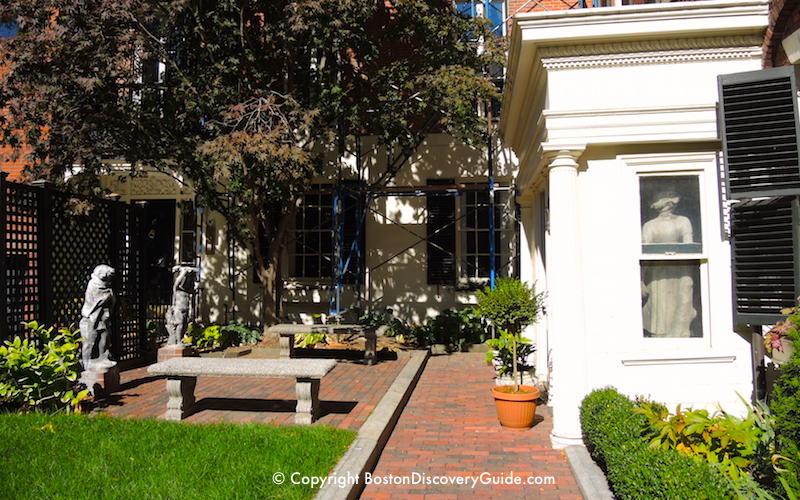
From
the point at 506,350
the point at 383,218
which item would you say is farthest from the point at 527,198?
the point at 383,218

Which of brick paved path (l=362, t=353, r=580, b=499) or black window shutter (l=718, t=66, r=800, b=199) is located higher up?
black window shutter (l=718, t=66, r=800, b=199)

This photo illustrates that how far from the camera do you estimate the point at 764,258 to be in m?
4.93

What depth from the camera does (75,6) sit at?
8859 mm

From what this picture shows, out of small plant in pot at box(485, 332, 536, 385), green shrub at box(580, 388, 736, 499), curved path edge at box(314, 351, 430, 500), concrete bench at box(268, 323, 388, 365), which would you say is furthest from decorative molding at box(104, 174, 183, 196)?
green shrub at box(580, 388, 736, 499)

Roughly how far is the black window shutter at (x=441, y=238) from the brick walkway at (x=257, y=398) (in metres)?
3.99

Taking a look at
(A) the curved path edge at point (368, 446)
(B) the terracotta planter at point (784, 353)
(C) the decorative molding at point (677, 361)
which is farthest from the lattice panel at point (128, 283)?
(B) the terracotta planter at point (784, 353)

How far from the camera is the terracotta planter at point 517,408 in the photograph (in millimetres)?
6109

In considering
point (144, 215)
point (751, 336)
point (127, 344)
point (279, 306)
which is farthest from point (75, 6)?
point (751, 336)

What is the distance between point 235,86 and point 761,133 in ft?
28.3

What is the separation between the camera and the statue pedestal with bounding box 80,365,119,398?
7105 millimetres

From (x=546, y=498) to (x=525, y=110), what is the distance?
205 inches

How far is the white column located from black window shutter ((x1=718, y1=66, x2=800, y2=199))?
138 cm

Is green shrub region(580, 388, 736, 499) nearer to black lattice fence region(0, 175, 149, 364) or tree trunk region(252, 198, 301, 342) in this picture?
black lattice fence region(0, 175, 149, 364)

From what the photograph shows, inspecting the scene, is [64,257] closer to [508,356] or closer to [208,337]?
[208,337]
